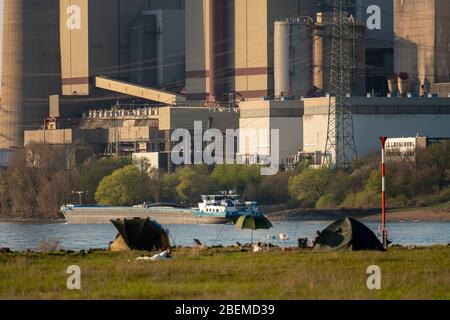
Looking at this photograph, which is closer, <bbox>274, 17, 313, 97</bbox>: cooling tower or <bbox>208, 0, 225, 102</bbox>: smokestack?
<bbox>274, 17, 313, 97</bbox>: cooling tower

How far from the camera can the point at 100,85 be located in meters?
166

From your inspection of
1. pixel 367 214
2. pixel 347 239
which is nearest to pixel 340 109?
pixel 367 214

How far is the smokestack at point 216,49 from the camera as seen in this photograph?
512 ft

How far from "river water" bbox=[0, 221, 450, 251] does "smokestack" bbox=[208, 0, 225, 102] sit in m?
40.4

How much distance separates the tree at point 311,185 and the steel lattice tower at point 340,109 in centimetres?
312

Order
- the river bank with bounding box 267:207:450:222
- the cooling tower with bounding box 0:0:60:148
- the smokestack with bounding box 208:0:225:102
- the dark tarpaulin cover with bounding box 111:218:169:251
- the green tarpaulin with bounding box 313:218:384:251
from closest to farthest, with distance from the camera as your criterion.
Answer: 1. the green tarpaulin with bounding box 313:218:384:251
2. the dark tarpaulin cover with bounding box 111:218:169:251
3. the river bank with bounding box 267:207:450:222
4. the smokestack with bounding box 208:0:225:102
5. the cooling tower with bounding box 0:0:60:148

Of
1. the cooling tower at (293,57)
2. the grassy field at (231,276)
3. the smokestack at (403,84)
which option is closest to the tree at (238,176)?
the cooling tower at (293,57)

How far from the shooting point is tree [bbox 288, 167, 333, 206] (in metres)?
127

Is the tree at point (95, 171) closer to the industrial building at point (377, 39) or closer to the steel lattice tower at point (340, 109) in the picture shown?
the steel lattice tower at point (340, 109)

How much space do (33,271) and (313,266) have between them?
20.8 feet

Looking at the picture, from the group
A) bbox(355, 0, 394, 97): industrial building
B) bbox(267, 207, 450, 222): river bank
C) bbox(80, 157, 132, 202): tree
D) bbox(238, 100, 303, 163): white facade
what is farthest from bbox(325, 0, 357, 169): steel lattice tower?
bbox(355, 0, 394, 97): industrial building

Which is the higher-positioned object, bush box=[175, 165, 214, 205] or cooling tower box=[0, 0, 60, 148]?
cooling tower box=[0, 0, 60, 148]

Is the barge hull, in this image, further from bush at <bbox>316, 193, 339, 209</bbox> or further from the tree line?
the tree line
